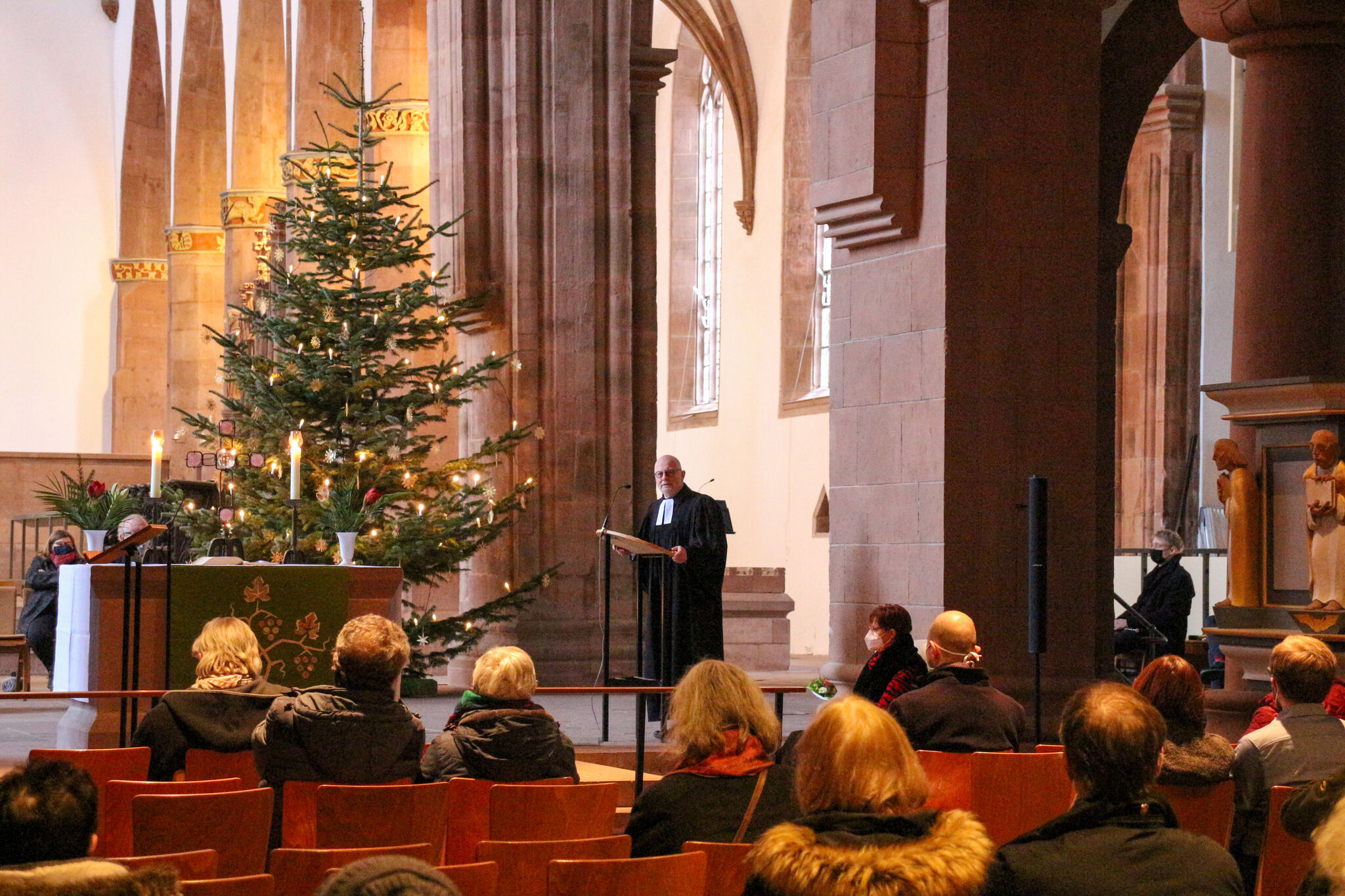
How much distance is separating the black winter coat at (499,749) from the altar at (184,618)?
2.68 m

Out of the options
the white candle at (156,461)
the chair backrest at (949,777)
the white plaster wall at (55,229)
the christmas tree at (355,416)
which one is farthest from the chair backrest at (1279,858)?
the white plaster wall at (55,229)

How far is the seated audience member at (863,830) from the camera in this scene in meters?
2.62

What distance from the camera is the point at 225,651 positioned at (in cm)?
522

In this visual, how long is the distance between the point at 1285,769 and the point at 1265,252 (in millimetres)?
A: 5889

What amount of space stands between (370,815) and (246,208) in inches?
750

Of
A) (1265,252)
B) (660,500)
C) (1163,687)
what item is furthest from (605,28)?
(1163,687)

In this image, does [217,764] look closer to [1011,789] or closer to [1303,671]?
[1011,789]

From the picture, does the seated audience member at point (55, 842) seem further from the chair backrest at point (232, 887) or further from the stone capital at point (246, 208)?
the stone capital at point (246, 208)

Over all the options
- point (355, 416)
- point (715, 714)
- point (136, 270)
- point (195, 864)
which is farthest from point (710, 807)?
point (136, 270)

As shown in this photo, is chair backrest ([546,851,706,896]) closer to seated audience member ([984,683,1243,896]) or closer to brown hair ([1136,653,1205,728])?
seated audience member ([984,683,1243,896])

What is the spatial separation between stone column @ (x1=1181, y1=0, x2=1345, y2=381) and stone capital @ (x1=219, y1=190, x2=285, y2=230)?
48.6 ft

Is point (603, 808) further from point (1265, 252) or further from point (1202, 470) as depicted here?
point (1202, 470)

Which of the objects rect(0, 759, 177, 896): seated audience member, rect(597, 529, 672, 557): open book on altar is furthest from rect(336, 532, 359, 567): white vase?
rect(0, 759, 177, 896): seated audience member

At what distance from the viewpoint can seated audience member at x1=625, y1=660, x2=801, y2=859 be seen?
3.76 metres
